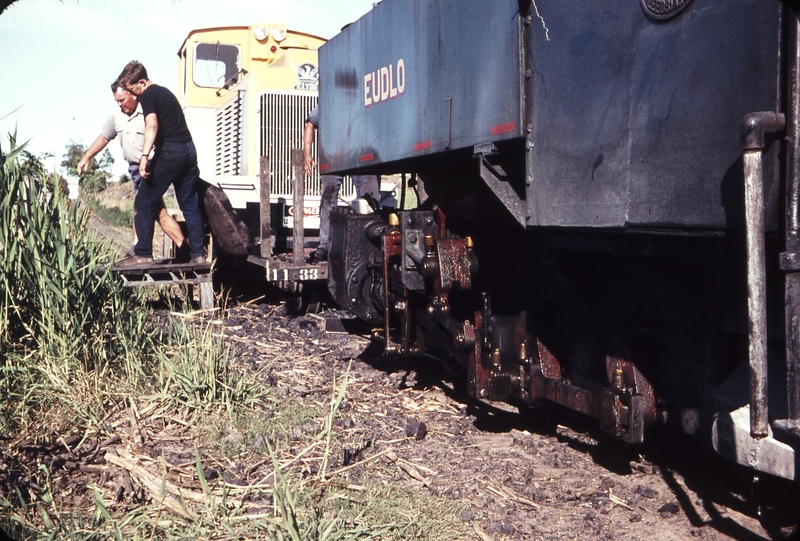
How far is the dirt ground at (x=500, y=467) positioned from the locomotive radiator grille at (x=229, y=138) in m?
5.07

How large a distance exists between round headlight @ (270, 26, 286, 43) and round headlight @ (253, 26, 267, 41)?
0.11 metres

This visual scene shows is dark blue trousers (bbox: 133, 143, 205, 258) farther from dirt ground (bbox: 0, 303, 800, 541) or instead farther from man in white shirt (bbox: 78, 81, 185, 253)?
dirt ground (bbox: 0, 303, 800, 541)

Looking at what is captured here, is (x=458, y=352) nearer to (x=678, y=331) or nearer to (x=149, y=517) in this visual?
(x=678, y=331)

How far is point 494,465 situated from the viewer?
4.14 meters

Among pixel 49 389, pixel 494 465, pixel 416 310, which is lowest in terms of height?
pixel 494 465

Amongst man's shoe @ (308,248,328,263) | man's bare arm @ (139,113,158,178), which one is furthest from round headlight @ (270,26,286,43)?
man's shoe @ (308,248,328,263)

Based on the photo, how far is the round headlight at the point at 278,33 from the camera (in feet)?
35.6

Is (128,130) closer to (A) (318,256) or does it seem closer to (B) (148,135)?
(B) (148,135)

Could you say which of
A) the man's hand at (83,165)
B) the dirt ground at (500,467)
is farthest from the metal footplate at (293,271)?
the dirt ground at (500,467)

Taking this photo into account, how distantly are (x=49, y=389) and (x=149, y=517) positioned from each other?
1.74 meters

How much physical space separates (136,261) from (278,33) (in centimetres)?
421

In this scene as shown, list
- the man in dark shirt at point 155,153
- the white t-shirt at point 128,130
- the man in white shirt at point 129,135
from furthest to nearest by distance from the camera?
the white t-shirt at point 128,130 < the man in white shirt at point 129,135 < the man in dark shirt at point 155,153

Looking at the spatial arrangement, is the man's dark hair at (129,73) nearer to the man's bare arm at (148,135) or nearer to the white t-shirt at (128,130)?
the white t-shirt at (128,130)

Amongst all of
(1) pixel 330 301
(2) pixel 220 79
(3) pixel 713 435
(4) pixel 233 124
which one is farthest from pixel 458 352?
(2) pixel 220 79
